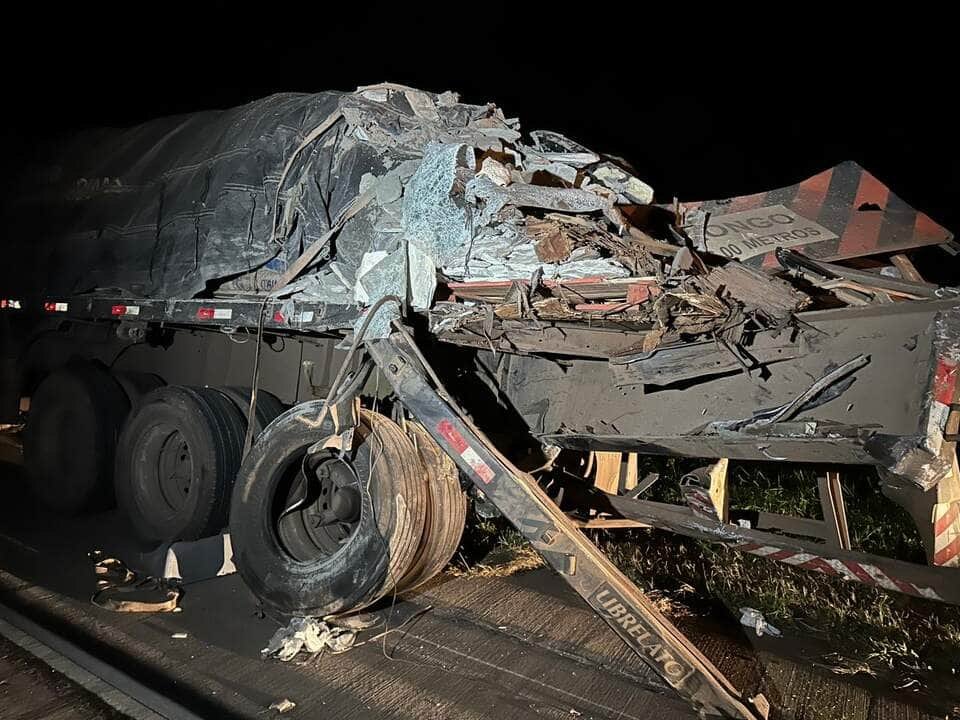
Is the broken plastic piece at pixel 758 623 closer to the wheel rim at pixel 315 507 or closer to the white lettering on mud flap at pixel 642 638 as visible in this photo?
the white lettering on mud flap at pixel 642 638

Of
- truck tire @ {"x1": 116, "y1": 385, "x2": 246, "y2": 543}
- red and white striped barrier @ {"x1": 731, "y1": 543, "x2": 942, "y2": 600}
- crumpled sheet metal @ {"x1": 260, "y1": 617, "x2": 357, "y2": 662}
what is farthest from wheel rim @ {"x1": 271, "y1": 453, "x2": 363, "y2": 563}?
red and white striped barrier @ {"x1": 731, "y1": 543, "x2": 942, "y2": 600}

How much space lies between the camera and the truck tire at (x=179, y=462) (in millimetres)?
4770

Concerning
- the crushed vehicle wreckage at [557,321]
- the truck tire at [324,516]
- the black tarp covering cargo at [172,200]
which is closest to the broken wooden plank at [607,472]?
the crushed vehicle wreckage at [557,321]

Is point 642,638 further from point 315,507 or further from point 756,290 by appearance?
point 315,507

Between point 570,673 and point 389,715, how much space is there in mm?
971

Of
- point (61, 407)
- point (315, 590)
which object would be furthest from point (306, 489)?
point (61, 407)

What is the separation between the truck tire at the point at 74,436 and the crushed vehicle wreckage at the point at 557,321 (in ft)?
3.49

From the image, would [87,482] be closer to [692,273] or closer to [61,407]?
[61,407]

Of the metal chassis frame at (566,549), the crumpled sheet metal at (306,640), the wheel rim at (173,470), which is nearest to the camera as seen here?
the metal chassis frame at (566,549)

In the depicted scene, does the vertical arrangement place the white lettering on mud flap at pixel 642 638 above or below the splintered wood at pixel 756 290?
below

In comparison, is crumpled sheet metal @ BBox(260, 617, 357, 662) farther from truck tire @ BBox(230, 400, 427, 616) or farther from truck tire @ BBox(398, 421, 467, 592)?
truck tire @ BBox(398, 421, 467, 592)

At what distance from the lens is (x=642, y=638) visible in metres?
3.02

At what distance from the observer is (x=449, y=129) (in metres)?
4.21

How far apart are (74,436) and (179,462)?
4.25 feet
